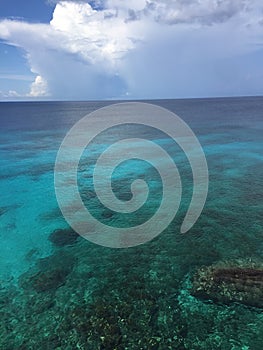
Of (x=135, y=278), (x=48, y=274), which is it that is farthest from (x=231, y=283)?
(x=48, y=274)

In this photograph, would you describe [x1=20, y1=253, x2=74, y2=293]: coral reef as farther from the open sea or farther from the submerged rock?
the submerged rock

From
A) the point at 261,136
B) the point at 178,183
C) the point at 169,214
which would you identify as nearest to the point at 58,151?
the point at 178,183

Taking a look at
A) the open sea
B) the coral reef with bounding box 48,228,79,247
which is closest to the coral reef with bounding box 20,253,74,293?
the open sea

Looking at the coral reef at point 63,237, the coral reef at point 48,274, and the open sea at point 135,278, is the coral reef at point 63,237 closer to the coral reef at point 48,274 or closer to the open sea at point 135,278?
the open sea at point 135,278

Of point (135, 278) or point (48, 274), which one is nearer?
point (135, 278)

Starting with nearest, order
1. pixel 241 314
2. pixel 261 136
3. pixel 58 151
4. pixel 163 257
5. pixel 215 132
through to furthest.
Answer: pixel 241 314, pixel 163 257, pixel 58 151, pixel 261 136, pixel 215 132

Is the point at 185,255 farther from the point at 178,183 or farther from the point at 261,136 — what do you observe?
the point at 261,136

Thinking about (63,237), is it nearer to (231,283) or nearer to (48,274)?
(48,274)

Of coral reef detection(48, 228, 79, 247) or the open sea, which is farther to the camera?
coral reef detection(48, 228, 79, 247)
